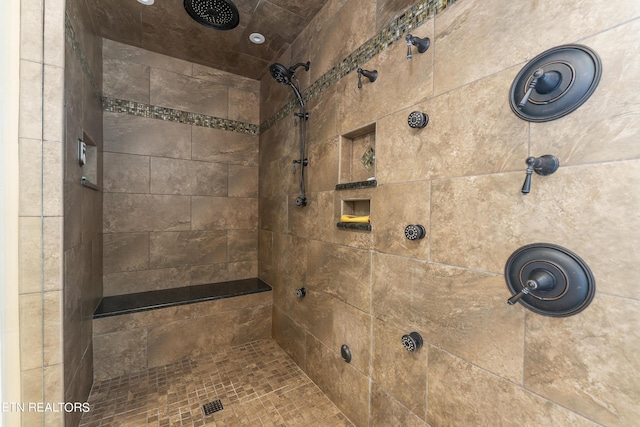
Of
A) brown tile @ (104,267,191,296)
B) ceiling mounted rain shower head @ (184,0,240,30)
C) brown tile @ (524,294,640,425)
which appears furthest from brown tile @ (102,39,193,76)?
brown tile @ (524,294,640,425)

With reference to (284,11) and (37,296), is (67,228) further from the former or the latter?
(284,11)

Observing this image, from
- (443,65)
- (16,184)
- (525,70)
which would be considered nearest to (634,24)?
(525,70)

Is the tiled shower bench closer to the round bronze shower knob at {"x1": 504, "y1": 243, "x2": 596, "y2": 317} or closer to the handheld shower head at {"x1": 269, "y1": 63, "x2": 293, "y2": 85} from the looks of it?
the handheld shower head at {"x1": 269, "y1": 63, "x2": 293, "y2": 85}

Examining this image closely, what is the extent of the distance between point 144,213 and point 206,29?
1715 millimetres

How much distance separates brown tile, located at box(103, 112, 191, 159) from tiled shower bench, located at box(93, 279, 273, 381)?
1356 millimetres

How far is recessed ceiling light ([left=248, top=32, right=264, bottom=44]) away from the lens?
2.15m

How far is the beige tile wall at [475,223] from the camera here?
689mm

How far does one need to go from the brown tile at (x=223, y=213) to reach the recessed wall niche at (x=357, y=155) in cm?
155

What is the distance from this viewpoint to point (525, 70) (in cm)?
84

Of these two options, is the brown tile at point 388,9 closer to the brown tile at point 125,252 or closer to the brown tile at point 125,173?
the brown tile at point 125,173

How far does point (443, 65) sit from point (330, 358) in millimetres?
1821

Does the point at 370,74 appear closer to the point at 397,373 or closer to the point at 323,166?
the point at 323,166

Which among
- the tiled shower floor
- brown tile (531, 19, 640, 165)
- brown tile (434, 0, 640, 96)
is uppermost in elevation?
brown tile (434, 0, 640, 96)

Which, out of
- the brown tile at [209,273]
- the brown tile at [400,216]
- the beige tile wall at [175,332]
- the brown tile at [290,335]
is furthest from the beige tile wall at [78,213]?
the brown tile at [400,216]
